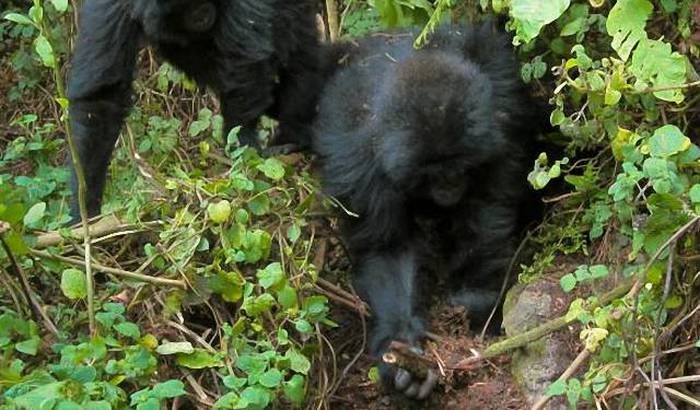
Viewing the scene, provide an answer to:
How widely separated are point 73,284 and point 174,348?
1.21 feet

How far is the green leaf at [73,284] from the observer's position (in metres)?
3.50

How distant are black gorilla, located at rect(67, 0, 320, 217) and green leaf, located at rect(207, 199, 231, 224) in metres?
1.05

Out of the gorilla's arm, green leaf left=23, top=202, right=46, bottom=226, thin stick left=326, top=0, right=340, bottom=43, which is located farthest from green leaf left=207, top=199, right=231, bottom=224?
thin stick left=326, top=0, right=340, bottom=43

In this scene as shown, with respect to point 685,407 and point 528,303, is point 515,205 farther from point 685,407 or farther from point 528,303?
point 685,407

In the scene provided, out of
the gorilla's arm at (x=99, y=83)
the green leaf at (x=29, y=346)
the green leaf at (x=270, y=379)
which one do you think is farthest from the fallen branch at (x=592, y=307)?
the gorilla's arm at (x=99, y=83)

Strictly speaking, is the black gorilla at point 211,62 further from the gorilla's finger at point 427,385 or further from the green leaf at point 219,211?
the gorilla's finger at point 427,385

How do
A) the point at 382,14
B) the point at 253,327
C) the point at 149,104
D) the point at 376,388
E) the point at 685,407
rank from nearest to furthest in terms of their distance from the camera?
the point at 685,407 → the point at 253,327 → the point at 376,388 → the point at 382,14 → the point at 149,104

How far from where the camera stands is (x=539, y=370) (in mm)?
3742

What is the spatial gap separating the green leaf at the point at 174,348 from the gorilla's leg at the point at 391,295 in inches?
34.2

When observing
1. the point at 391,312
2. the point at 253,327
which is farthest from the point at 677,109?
the point at 253,327

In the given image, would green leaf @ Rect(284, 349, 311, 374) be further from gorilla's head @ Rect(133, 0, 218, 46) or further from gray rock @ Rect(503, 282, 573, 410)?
gorilla's head @ Rect(133, 0, 218, 46)

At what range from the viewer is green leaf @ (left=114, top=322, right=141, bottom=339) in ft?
Answer: 11.3

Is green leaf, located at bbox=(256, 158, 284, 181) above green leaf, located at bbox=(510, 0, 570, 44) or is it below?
below

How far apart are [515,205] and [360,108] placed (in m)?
0.69
